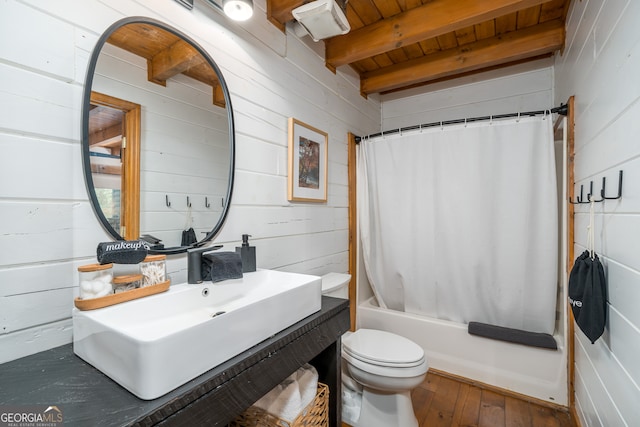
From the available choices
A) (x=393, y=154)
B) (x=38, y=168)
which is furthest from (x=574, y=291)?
(x=38, y=168)

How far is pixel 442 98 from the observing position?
272cm

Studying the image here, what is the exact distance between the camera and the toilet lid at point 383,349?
4.81 ft

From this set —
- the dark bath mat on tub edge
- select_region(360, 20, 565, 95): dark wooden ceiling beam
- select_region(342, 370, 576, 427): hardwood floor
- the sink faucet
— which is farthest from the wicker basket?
select_region(360, 20, 565, 95): dark wooden ceiling beam

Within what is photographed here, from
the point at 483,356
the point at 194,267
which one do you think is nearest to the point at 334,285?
the point at 194,267

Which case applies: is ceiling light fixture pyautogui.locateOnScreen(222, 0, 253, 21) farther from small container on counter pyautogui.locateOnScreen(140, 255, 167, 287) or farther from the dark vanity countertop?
the dark vanity countertop

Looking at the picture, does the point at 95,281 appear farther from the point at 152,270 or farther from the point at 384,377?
the point at 384,377

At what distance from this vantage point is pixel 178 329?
2.11 ft

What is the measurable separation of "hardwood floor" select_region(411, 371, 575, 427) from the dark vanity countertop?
1.26m

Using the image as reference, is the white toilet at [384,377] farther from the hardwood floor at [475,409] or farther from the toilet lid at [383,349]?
the hardwood floor at [475,409]

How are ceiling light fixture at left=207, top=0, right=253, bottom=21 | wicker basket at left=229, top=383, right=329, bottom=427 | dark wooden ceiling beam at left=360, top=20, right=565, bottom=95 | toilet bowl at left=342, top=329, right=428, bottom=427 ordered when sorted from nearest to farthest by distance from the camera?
wicker basket at left=229, top=383, right=329, bottom=427 < ceiling light fixture at left=207, top=0, right=253, bottom=21 < toilet bowl at left=342, top=329, right=428, bottom=427 < dark wooden ceiling beam at left=360, top=20, right=565, bottom=95

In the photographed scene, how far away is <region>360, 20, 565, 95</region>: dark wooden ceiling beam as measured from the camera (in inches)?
76.7

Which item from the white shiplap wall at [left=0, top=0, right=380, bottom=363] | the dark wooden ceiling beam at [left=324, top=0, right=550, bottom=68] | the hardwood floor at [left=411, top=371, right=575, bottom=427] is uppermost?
the dark wooden ceiling beam at [left=324, top=0, right=550, bottom=68]

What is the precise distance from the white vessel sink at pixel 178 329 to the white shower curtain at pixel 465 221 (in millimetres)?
1298

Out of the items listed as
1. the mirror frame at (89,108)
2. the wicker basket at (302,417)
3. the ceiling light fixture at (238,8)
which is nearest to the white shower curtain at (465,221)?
the wicker basket at (302,417)
